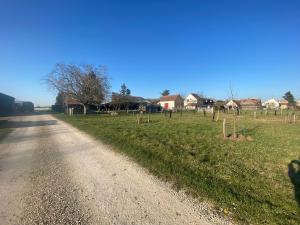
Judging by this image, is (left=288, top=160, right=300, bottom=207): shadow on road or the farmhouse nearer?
(left=288, top=160, right=300, bottom=207): shadow on road

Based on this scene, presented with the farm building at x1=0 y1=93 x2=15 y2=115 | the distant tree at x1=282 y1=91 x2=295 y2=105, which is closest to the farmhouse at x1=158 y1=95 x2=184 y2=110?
the farm building at x1=0 y1=93 x2=15 y2=115

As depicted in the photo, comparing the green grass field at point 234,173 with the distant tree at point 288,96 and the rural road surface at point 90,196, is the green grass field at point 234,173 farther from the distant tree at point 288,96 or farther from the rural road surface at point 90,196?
the distant tree at point 288,96

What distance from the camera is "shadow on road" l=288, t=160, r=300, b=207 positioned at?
4.66 metres

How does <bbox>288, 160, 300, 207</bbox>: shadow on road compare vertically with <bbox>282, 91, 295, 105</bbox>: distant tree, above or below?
below

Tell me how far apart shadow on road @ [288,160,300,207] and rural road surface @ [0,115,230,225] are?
2.29 meters

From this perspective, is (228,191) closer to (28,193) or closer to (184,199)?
(184,199)

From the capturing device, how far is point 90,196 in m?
4.43

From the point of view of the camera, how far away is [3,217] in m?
3.63

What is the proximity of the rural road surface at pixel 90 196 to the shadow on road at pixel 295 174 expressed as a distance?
7.50 feet

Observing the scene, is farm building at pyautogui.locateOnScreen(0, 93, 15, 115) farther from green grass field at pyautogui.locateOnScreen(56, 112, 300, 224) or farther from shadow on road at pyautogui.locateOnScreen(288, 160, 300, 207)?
shadow on road at pyautogui.locateOnScreen(288, 160, 300, 207)

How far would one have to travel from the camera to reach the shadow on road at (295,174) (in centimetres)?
466

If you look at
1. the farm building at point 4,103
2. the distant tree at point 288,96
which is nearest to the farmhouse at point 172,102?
the farm building at point 4,103

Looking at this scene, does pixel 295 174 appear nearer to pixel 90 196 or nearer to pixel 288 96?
pixel 90 196

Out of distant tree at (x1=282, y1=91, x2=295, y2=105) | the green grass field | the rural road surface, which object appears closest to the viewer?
the rural road surface
